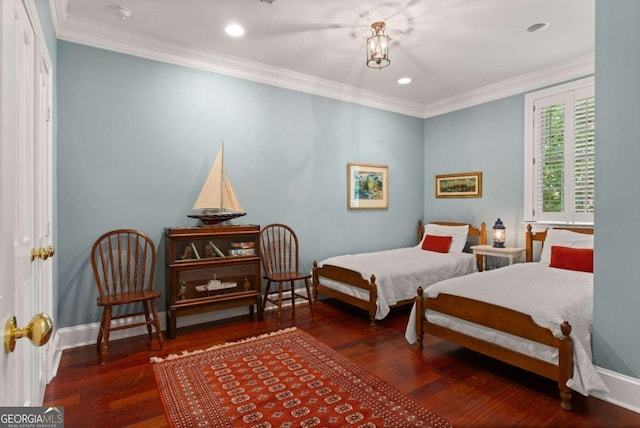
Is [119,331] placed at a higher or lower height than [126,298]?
lower

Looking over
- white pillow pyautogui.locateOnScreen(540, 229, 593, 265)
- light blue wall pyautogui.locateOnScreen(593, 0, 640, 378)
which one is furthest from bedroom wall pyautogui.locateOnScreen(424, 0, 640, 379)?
white pillow pyautogui.locateOnScreen(540, 229, 593, 265)

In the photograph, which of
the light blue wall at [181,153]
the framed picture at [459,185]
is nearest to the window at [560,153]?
the framed picture at [459,185]

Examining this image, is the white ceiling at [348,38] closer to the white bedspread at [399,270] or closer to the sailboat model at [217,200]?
the sailboat model at [217,200]

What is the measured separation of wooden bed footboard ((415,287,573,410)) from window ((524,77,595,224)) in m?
2.40

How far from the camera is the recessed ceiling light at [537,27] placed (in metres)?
3.17

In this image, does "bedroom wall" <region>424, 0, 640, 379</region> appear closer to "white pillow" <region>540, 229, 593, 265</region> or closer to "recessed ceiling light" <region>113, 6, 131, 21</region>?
"white pillow" <region>540, 229, 593, 265</region>

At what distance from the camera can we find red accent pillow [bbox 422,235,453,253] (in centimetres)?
479

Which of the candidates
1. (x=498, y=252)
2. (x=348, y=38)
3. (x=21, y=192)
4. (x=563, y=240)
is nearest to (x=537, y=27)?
(x=348, y=38)

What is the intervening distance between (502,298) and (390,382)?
1012 millimetres

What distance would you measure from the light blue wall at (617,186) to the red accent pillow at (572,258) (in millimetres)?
1377

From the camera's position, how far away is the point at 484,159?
4.96m

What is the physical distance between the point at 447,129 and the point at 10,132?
550cm

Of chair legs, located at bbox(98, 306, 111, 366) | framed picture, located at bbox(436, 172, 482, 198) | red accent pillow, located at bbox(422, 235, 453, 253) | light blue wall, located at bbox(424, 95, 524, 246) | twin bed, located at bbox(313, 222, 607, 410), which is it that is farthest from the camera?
framed picture, located at bbox(436, 172, 482, 198)

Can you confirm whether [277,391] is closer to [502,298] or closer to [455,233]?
[502,298]
